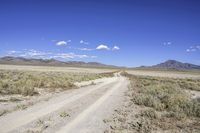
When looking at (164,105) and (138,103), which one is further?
(138,103)

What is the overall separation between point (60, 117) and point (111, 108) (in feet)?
14.5

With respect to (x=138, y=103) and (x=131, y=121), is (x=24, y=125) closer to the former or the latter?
(x=131, y=121)

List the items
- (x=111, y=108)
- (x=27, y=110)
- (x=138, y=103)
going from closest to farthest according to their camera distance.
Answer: (x=27, y=110) → (x=111, y=108) → (x=138, y=103)

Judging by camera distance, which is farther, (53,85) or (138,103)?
(53,85)

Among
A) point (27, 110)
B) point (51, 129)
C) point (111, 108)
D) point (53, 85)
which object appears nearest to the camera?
point (51, 129)

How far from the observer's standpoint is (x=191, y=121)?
43.3 feet

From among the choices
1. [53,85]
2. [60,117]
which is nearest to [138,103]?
[60,117]

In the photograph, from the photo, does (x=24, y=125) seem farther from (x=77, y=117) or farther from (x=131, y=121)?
(x=131, y=121)

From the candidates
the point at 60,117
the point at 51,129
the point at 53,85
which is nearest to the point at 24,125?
the point at 51,129

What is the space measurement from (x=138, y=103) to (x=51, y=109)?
21.2ft

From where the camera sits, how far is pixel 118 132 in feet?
35.0

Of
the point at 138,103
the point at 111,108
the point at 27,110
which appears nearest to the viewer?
the point at 27,110

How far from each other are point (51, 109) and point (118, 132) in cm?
549

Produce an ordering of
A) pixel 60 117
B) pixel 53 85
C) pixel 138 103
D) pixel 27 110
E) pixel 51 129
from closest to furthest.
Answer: pixel 51 129, pixel 60 117, pixel 27 110, pixel 138 103, pixel 53 85
